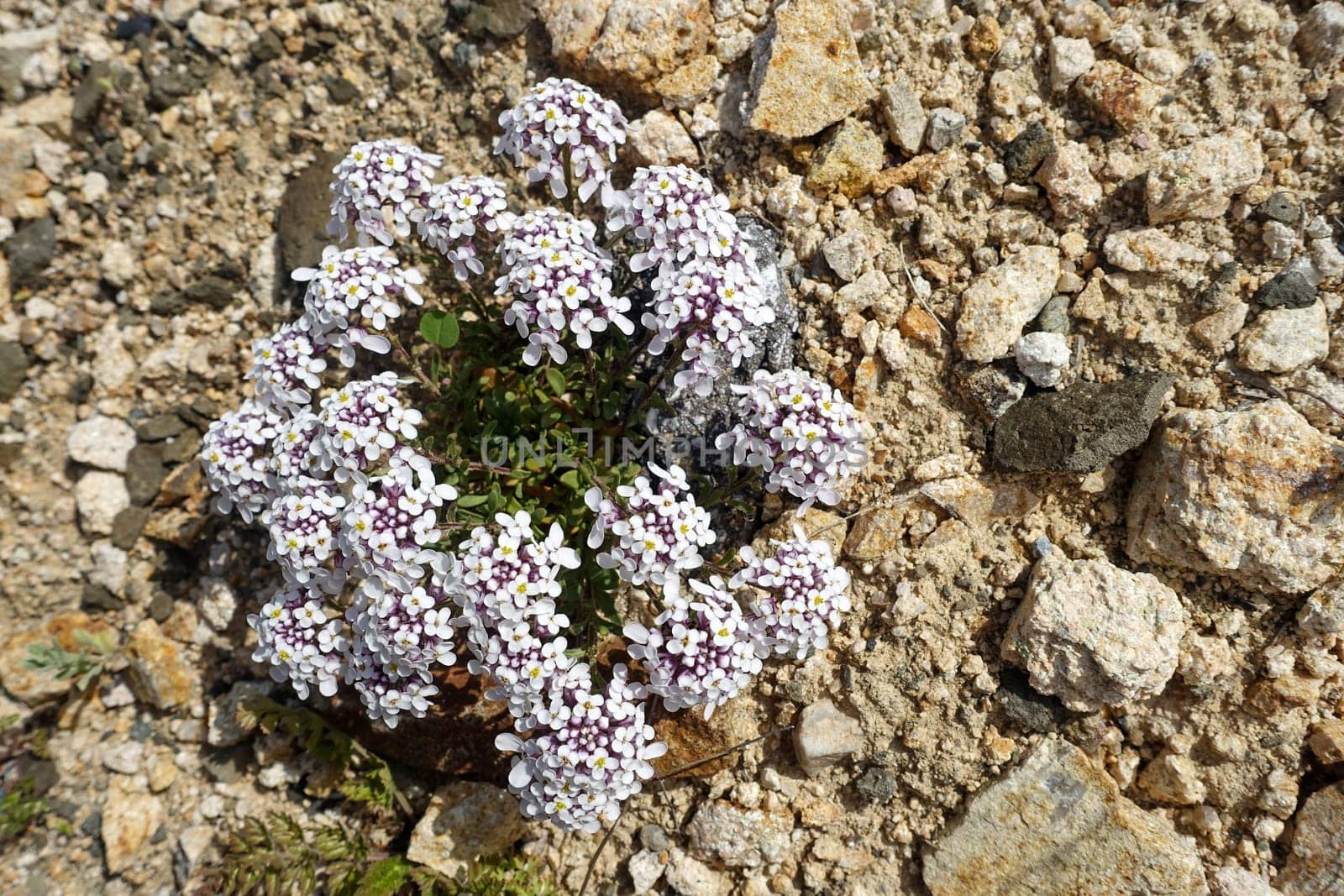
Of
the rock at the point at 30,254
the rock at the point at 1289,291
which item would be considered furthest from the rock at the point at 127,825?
the rock at the point at 1289,291

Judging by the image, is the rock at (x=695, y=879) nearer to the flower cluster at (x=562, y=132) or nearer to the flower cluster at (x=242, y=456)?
the flower cluster at (x=242, y=456)

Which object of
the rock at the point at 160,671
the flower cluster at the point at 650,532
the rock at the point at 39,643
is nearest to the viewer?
the flower cluster at the point at 650,532

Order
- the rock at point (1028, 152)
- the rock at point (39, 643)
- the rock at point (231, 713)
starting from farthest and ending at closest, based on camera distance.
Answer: the rock at point (39, 643) < the rock at point (231, 713) < the rock at point (1028, 152)

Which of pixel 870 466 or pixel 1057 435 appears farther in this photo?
pixel 870 466

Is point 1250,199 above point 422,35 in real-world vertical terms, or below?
above

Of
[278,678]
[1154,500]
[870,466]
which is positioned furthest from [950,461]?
[278,678]

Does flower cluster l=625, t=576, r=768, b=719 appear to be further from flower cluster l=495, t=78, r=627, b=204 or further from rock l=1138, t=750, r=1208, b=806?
flower cluster l=495, t=78, r=627, b=204

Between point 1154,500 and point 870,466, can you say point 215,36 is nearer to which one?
point 870,466
